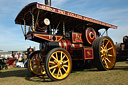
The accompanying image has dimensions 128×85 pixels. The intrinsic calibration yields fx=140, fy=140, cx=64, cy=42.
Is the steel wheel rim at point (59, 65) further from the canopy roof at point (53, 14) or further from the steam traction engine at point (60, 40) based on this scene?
the canopy roof at point (53, 14)

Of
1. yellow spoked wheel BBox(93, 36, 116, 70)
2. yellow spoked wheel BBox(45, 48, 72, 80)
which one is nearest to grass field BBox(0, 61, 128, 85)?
yellow spoked wheel BBox(45, 48, 72, 80)

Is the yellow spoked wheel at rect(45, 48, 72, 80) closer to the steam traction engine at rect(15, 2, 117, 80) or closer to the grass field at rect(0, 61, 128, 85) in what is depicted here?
the steam traction engine at rect(15, 2, 117, 80)

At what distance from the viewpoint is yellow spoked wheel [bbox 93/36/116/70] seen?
20.9ft

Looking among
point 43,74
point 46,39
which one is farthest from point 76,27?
point 43,74

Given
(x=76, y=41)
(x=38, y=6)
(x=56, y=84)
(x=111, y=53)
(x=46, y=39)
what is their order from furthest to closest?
(x=111, y=53) < (x=76, y=41) < (x=46, y=39) < (x=38, y=6) < (x=56, y=84)

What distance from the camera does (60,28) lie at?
695 cm

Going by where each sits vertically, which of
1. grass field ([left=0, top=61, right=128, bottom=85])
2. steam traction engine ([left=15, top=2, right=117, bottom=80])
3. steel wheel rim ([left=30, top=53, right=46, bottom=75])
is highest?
steam traction engine ([left=15, top=2, right=117, bottom=80])

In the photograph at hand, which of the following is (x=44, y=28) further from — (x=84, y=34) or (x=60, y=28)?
(x=84, y=34)

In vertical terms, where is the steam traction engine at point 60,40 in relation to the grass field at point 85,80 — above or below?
above

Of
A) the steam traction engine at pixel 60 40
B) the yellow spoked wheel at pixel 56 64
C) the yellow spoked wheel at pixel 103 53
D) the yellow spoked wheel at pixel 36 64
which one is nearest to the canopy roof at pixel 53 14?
the steam traction engine at pixel 60 40

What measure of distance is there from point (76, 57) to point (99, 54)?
108cm

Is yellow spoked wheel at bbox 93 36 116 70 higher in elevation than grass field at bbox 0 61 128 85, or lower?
higher

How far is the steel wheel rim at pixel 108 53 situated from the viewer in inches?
269

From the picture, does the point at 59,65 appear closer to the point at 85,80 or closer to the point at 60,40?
the point at 85,80
